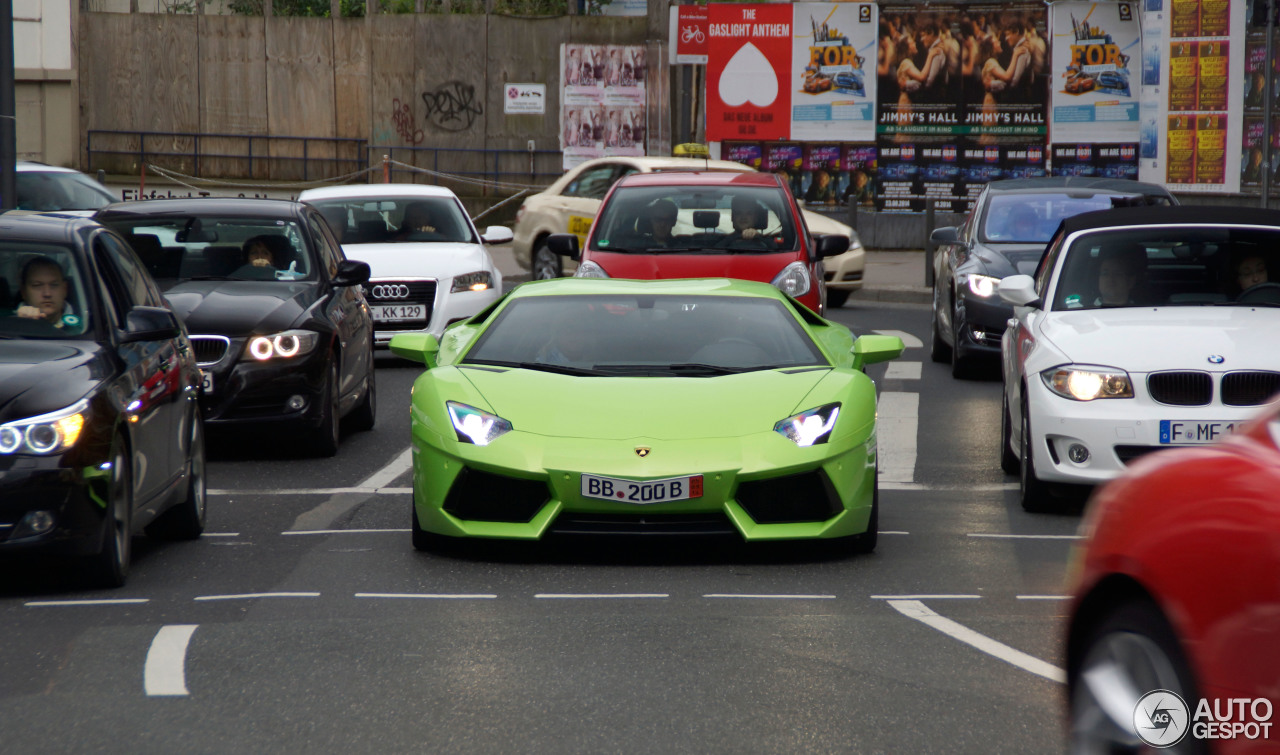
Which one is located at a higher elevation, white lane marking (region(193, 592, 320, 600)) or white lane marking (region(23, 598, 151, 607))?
white lane marking (region(23, 598, 151, 607))

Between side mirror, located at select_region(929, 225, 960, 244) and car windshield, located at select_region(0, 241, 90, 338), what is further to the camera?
side mirror, located at select_region(929, 225, 960, 244)

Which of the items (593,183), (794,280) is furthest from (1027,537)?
(593,183)

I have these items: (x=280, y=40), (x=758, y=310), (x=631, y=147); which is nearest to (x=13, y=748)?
(x=758, y=310)

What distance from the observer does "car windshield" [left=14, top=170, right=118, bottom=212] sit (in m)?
18.8

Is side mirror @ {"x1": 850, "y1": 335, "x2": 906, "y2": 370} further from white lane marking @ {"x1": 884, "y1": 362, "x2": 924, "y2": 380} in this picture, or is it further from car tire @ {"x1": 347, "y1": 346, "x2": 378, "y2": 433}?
white lane marking @ {"x1": 884, "y1": 362, "x2": 924, "y2": 380}

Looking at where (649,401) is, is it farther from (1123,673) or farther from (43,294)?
(1123,673)

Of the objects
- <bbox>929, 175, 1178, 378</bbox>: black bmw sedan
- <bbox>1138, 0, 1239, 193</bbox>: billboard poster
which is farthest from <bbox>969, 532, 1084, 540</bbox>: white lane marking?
<bbox>1138, 0, 1239, 193</bbox>: billboard poster

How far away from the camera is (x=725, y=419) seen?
7527 millimetres

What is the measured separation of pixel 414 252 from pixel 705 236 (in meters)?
3.11

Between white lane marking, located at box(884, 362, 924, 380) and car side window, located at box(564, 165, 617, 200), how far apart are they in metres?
7.09

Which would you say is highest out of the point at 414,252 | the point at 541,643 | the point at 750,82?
the point at 750,82

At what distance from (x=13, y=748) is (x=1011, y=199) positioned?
482 inches

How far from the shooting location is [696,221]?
14.2 m

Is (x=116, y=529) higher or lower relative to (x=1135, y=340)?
lower
